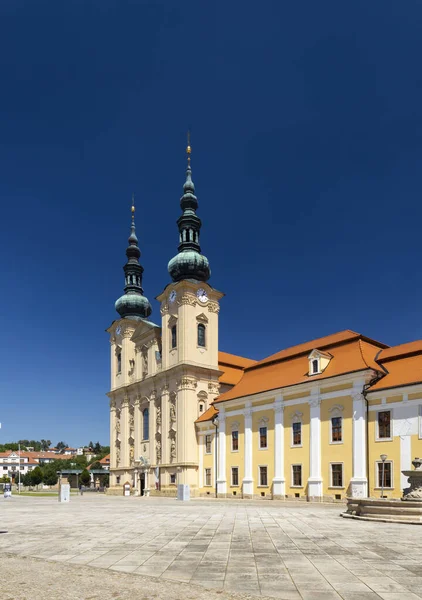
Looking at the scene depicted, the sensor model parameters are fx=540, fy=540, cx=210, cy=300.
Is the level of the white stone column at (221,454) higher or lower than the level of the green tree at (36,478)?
higher

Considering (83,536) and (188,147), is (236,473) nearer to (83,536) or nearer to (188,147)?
(83,536)

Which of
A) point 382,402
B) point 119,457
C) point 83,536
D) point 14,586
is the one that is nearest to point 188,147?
point 119,457

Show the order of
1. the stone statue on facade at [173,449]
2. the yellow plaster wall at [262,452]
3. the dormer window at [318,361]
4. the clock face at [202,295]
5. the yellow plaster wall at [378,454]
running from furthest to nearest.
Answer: the clock face at [202,295] < the stone statue on facade at [173,449] < the yellow plaster wall at [262,452] < the dormer window at [318,361] < the yellow plaster wall at [378,454]

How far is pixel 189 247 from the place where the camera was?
6056 centimetres

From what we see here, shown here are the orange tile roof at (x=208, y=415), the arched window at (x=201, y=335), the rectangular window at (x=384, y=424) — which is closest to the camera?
the rectangular window at (x=384, y=424)

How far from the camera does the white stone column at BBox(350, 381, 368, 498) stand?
34438 millimetres

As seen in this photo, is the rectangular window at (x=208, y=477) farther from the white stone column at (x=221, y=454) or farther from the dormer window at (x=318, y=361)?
the dormer window at (x=318, y=361)

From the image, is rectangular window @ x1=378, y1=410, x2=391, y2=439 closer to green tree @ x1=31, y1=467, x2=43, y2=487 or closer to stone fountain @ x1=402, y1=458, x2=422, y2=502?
stone fountain @ x1=402, y1=458, x2=422, y2=502

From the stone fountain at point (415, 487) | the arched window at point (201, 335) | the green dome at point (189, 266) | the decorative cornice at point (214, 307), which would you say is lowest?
the stone fountain at point (415, 487)

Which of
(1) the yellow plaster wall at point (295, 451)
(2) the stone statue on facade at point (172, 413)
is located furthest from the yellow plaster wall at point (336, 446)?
(2) the stone statue on facade at point (172, 413)

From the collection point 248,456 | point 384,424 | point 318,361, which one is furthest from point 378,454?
point 248,456

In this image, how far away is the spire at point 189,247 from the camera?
58.6 m

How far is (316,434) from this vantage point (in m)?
38.4

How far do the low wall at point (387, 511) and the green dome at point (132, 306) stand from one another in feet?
166
